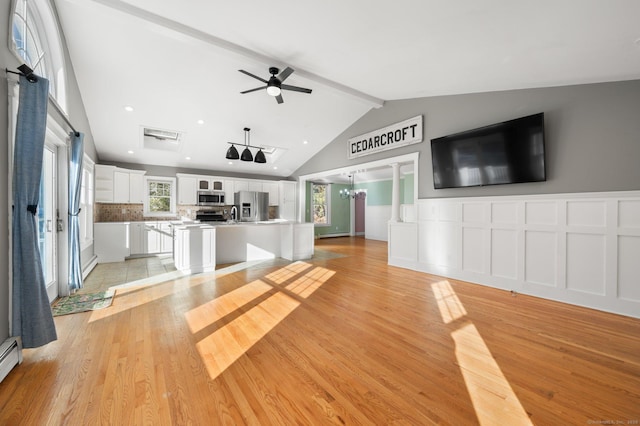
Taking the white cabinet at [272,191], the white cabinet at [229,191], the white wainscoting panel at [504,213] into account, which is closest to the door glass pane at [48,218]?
the white cabinet at [229,191]

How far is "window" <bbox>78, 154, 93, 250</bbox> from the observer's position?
4691 millimetres

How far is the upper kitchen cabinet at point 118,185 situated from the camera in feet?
19.9

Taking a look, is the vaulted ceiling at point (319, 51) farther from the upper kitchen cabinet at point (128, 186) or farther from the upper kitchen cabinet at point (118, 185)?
the upper kitchen cabinet at point (128, 186)

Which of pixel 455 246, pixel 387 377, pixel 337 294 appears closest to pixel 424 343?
pixel 387 377

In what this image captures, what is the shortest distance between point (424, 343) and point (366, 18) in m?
3.16

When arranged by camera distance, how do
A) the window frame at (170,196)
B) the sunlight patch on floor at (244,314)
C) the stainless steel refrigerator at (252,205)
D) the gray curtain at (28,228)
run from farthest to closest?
the stainless steel refrigerator at (252,205), the window frame at (170,196), the sunlight patch on floor at (244,314), the gray curtain at (28,228)

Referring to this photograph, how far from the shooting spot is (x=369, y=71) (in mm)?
3914

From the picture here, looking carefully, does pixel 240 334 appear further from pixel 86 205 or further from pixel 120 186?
pixel 120 186

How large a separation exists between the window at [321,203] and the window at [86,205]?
6.65m

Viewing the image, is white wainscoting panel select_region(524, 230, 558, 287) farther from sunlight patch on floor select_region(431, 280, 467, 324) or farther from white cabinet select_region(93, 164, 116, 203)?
white cabinet select_region(93, 164, 116, 203)

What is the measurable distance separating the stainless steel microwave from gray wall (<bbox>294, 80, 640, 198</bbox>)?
20.5 feet

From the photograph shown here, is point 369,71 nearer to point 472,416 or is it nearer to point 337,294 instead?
point 337,294

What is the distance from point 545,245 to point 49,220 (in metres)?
6.51

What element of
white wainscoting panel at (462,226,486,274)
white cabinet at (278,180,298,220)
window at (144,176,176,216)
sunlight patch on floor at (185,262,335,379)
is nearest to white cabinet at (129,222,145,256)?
window at (144,176,176,216)
